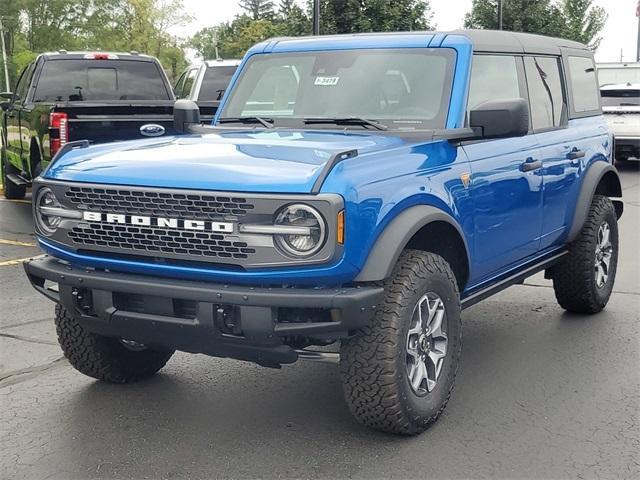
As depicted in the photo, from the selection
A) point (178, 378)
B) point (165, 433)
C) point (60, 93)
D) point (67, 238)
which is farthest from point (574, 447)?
point (60, 93)

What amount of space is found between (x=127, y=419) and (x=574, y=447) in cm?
219

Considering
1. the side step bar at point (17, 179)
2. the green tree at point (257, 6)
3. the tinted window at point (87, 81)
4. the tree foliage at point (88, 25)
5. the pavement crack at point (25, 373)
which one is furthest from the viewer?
the green tree at point (257, 6)

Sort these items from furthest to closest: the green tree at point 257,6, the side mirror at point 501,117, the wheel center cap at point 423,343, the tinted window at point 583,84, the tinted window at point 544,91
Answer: the green tree at point 257,6 → the tinted window at point 583,84 → the tinted window at point 544,91 → the side mirror at point 501,117 → the wheel center cap at point 423,343

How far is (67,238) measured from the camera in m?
4.11

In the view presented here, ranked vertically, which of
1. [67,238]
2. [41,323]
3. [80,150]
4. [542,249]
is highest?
[80,150]

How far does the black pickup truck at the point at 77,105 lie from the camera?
9.22 meters

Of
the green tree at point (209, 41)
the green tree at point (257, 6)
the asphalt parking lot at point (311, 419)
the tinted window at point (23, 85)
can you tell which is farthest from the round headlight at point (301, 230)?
the green tree at point (257, 6)

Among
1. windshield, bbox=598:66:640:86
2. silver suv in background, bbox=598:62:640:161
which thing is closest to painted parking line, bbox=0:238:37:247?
silver suv in background, bbox=598:62:640:161

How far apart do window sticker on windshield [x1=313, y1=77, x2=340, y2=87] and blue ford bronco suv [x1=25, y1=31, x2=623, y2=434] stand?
14 millimetres

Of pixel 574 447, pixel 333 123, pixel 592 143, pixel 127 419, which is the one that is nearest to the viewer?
pixel 574 447

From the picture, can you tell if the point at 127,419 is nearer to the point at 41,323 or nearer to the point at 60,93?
the point at 41,323

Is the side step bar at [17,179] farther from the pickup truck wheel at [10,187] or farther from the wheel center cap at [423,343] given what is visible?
the wheel center cap at [423,343]

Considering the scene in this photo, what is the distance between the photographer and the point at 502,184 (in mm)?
4863

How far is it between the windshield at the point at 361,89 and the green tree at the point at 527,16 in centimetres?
→ 2638
